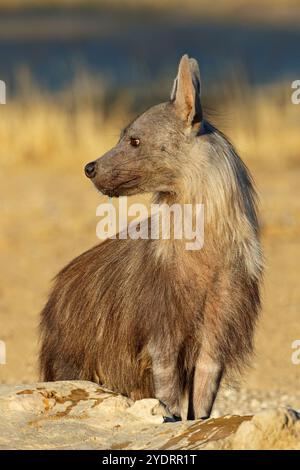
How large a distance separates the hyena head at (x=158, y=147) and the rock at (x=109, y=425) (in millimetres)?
1116

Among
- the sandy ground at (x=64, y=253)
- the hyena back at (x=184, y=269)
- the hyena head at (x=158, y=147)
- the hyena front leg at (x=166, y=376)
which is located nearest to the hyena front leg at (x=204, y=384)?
the hyena back at (x=184, y=269)

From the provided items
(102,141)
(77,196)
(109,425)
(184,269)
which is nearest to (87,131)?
(102,141)

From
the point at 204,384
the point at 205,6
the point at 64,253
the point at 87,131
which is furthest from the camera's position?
the point at 205,6

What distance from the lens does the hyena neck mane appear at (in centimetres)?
676

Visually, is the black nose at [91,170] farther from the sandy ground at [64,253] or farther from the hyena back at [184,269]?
the sandy ground at [64,253]

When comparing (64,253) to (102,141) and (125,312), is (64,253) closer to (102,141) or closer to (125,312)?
(102,141)

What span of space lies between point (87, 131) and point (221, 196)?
37.9 feet

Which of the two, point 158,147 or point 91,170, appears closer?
point 158,147

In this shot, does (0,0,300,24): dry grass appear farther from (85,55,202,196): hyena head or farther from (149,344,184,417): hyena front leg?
(149,344,184,417): hyena front leg

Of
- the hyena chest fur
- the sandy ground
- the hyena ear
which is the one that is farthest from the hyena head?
the sandy ground

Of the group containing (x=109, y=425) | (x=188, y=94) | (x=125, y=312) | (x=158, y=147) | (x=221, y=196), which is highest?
(x=188, y=94)

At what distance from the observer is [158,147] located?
6.91 meters

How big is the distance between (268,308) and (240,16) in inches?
1184
